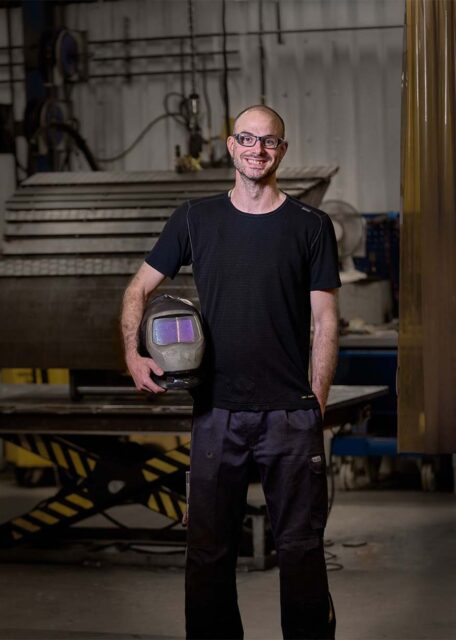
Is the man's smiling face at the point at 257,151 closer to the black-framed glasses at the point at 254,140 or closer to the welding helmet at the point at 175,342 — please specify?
the black-framed glasses at the point at 254,140

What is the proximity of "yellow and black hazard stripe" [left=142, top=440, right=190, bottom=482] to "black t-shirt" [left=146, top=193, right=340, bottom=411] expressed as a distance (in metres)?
2.00

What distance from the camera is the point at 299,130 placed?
27.2ft

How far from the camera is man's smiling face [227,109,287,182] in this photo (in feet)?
10.8

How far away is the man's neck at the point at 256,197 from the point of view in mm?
3318

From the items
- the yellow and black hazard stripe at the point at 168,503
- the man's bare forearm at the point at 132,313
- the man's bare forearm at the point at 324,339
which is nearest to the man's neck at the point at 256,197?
the man's bare forearm at the point at 324,339

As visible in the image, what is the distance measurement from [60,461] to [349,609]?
1.53 meters

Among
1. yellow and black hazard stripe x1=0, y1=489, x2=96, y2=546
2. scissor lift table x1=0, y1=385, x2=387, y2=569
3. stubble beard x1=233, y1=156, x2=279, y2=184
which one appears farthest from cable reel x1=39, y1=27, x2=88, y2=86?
stubble beard x1=233, y1=156, x2=279, y2=184

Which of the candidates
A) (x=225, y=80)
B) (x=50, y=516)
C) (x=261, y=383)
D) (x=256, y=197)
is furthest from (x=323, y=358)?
(x=225, y=80)

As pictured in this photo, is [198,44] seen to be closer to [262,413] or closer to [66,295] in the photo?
[66,295]

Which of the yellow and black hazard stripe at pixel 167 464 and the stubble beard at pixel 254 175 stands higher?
the stubble beard at pixel 254 175

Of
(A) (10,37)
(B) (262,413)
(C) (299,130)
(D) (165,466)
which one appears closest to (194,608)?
(B) (262,413)

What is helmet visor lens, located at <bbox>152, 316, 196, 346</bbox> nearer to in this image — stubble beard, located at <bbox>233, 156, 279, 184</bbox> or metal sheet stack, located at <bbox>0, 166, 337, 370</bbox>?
stubble beard, located at <bbox>233, 156, 279, 184</bbox>

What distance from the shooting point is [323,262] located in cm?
334

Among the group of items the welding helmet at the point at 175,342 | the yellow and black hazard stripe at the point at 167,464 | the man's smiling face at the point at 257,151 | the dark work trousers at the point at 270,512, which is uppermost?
the man's smiling face at the point at 257,151
